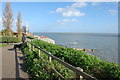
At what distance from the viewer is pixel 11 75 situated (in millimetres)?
6285

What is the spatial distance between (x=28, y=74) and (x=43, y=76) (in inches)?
43.4

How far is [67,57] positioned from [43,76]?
297cm

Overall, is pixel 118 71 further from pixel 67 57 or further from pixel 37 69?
pixel 67 57

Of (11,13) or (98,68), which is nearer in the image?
(98,68)

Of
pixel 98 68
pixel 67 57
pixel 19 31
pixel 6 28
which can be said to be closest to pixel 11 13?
pixel 6 28

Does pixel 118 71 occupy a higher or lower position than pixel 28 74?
higher

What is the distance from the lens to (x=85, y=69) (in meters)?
6.38

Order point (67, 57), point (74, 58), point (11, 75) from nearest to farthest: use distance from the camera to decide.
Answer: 1. point (11, 75)
2. point (74, 58)
3. point (67, 57)

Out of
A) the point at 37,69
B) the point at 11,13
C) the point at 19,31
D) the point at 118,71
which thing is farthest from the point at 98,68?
the point at 19,31

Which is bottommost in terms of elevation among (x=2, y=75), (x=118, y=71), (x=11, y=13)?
(x=2, y=75)

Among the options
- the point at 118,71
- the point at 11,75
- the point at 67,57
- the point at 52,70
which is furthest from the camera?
the point at 67,57

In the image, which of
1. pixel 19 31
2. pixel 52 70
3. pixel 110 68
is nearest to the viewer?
pixel 110 68

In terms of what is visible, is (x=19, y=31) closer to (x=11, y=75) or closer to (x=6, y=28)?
(x=6, y=28)

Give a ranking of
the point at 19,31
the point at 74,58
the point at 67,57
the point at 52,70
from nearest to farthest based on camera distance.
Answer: the point at 52,70, the point at 74,58, the point at 67,57, the point at 19,31
